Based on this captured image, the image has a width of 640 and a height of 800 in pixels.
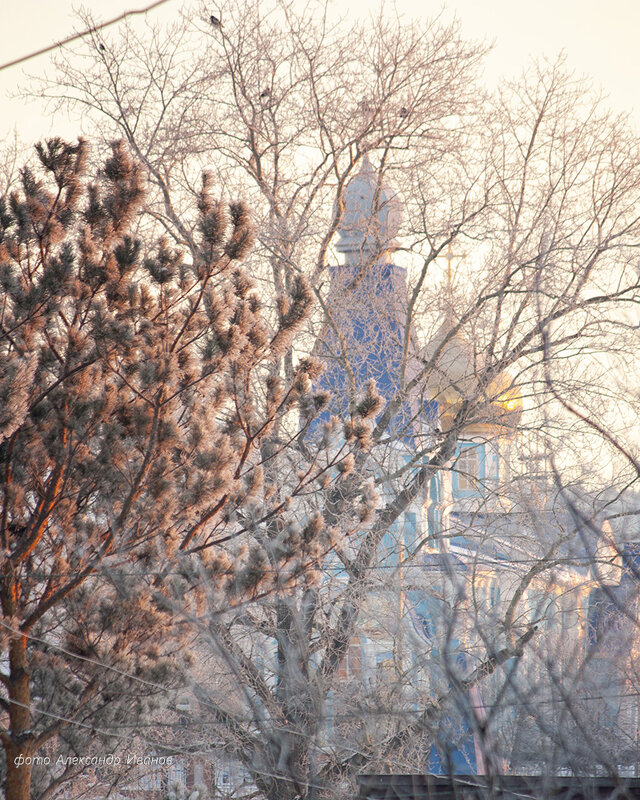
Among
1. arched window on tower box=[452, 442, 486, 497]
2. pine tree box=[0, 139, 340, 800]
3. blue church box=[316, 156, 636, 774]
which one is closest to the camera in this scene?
pine tree box=[0, 139, 340, 800]

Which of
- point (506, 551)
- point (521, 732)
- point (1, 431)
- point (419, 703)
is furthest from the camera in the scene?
point (506, 551)

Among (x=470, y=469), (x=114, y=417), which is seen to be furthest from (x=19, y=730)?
(x=470, y=469)

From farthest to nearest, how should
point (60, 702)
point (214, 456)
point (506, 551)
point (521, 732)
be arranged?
point (506, 551) < point (60, 702) < point (214, 456) < point (521, 732)

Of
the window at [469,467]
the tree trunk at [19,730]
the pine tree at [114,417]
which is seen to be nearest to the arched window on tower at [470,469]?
the window at [469,467]

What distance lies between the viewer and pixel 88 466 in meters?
5.85

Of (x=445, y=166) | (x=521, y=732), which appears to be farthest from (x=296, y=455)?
(x=521, y=732)

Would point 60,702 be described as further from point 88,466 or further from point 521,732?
point 521,732

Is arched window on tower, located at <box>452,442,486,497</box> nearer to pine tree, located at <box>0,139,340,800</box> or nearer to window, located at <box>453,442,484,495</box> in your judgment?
window, located at <box>453,442,484,495</box>

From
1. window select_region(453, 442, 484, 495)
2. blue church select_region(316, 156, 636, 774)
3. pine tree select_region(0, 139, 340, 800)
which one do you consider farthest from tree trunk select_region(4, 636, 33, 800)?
window select_region(453, 442, 484, 495)

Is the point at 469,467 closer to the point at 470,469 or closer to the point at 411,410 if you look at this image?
the point at 470,469

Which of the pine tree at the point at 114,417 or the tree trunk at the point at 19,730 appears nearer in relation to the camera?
the pine tree at the point at 114,417

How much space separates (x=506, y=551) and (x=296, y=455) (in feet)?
10.7

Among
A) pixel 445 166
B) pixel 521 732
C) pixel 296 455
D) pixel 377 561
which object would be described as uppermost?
pixel 445 166

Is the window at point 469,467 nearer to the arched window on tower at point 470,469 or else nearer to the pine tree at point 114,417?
the arched window on tower at point 470,469
